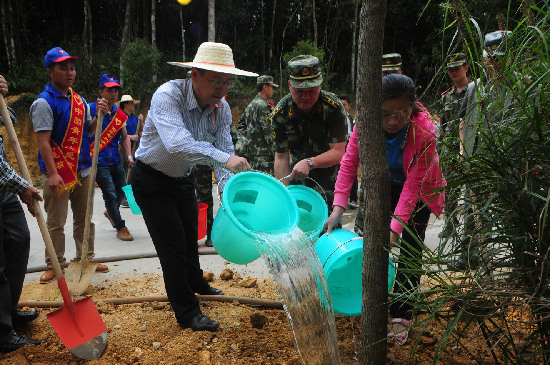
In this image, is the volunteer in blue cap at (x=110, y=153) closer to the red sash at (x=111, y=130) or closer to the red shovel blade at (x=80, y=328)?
the red sash at (x=111, y=130)

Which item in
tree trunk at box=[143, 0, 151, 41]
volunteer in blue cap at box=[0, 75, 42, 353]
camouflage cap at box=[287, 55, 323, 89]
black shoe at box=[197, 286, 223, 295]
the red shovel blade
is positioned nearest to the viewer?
the red shovel blade

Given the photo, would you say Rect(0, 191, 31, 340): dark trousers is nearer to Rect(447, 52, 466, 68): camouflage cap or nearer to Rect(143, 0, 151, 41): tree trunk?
Rect(447, 52, 466, 68): camouflage cap

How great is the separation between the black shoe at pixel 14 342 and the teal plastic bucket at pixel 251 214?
1331mm

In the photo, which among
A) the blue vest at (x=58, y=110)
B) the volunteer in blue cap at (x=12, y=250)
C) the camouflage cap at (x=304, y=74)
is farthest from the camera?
the blue vest at (x=58, y=110)

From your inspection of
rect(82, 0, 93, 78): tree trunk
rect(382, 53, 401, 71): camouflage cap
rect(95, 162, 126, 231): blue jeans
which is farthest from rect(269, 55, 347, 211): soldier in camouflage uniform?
rect(82, 0, 93, 78): tree trunk

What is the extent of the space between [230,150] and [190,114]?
540 mm

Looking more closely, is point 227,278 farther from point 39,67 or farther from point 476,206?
point 39,67

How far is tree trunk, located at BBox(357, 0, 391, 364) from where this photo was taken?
6.33ft

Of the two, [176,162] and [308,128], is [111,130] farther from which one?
[176,162]

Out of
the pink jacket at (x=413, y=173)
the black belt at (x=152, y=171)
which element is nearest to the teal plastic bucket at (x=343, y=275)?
the pink jacket at (x=413, y=173)

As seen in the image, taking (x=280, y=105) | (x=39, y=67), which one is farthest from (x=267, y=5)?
(x=280, y=105)

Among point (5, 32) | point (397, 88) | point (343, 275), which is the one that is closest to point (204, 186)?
point (343, 275)

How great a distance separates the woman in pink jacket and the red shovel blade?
158cm

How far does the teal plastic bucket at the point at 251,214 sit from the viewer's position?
9.29ft
